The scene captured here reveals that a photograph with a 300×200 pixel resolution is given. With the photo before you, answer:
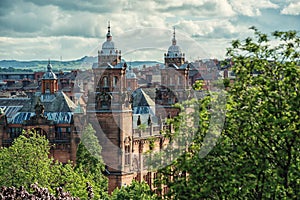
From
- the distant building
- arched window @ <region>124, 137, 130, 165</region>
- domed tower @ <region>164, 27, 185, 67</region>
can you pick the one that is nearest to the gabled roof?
domed tower @ <region>164, 27, 185, 67</region>

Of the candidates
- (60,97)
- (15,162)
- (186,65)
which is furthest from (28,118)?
(186,65)

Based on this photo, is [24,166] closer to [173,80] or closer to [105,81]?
[105,81]

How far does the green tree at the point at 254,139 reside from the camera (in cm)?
2336

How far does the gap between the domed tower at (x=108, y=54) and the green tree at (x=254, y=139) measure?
39.3 metres

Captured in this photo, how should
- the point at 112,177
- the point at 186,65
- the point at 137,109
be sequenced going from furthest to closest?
the point at 186,65, the point at 137,109, the point at 112,177

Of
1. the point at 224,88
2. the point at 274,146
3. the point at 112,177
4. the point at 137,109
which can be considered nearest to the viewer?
the point at 274,146

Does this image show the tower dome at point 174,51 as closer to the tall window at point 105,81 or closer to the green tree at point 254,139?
the tall window at point 105,81

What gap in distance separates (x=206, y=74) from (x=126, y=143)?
77839 millimetres

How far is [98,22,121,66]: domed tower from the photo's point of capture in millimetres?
64250

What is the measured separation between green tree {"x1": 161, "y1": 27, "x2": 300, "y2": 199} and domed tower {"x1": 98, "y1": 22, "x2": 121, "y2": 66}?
39.3 m

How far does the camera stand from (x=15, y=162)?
156 feet

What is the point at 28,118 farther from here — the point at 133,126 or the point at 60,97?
the point at 133,126

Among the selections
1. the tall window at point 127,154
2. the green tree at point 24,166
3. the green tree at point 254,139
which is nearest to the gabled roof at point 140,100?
the tall window at point 127,154

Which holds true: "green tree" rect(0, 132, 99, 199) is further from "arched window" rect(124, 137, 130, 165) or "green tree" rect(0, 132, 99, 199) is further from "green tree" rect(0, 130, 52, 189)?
"arched window" rect(124, 137, 130, 165)
